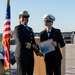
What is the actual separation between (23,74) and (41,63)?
2.20 meters

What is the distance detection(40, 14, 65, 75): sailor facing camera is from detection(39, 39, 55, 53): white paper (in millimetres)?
69

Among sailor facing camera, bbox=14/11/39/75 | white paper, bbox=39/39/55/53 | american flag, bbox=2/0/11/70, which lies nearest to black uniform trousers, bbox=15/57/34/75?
sailor facing camera, bbox=14/11/39/75

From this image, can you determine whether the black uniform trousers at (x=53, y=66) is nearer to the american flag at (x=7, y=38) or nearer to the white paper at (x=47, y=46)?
the white paper at (x=47, y=46)

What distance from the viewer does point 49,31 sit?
7.23 metres

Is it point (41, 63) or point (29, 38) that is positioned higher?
point (29, 38)

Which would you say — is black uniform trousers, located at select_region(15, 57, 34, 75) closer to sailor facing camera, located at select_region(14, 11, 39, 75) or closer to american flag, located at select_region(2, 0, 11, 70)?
sailor facing camera, located at select_region(14, 11, 39, 75)

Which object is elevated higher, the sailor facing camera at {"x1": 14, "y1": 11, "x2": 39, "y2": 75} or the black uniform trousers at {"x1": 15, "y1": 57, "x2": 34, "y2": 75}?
the sailor facing camera at {"x1": 14, "y1": 11, "x2": 39, "y2": 75}

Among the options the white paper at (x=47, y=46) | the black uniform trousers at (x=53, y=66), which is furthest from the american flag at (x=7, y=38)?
the black uniform trousers at (x=53, y=66)

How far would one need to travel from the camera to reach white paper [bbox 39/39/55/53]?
713 centimetres

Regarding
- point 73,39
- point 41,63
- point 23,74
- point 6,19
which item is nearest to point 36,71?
point 41,63

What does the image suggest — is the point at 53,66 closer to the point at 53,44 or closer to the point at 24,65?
the point at 53,44

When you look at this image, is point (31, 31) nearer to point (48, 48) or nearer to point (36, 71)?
point (48, 48)

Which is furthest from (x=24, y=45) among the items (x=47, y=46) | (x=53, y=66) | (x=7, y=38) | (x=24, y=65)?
(x=7, y=38)

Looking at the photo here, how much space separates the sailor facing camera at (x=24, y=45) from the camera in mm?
6973
